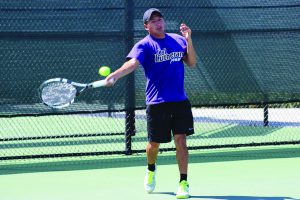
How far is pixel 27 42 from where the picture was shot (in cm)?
743

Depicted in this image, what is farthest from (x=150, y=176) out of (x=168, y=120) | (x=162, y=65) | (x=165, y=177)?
(x=162, y=65)

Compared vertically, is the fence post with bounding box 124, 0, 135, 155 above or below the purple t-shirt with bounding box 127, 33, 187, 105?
above

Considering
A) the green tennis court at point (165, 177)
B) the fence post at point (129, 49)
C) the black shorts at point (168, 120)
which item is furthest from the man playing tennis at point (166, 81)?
the fence post at point (129, 49)

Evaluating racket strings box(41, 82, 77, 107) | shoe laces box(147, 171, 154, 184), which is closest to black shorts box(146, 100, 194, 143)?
shoe laces box(147, 171, 154, 184)

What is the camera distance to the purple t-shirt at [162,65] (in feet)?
18.0

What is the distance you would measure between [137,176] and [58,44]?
6.44ft

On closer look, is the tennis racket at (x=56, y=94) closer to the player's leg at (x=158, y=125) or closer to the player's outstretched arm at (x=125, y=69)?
the player's outstretched arm at (x=125, y=69)

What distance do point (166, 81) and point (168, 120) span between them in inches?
14.3

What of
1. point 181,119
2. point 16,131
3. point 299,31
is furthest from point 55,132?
point 181,119

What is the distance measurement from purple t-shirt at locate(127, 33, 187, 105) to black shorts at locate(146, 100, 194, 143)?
0.23ft

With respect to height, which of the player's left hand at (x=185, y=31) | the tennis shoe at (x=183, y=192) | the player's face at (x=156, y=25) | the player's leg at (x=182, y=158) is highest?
the player's face at (x=156, y=25)

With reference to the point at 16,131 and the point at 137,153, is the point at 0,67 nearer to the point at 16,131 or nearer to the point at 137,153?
the point at 137,153

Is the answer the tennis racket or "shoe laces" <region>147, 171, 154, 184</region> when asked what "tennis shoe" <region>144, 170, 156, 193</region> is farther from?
the tennis racket

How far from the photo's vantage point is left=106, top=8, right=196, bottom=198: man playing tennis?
17.9ft
